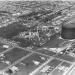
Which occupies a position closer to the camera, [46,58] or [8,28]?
[46,58]

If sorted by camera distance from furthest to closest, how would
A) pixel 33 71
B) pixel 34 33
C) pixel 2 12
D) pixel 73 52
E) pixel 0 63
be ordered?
pixel 2 12
pixel 34 33
pixel 73 52
pixel 0 63
pixel 33 71

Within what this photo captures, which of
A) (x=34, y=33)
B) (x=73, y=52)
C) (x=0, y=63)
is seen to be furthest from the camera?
(x=34, y=33)

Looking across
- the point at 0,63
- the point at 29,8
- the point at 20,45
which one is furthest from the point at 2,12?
the point at 0,63

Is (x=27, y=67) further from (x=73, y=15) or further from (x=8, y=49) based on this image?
(x=73, y=15)

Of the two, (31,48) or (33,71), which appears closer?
(33,71)

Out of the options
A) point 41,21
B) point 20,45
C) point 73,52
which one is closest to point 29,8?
point 41,21

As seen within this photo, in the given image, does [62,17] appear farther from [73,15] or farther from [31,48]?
[31,48]
